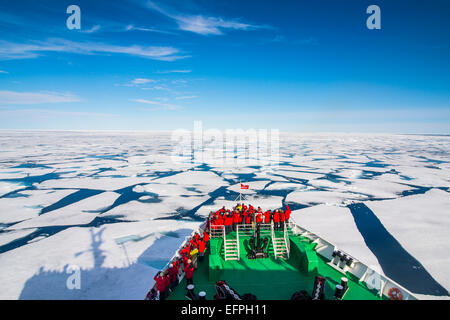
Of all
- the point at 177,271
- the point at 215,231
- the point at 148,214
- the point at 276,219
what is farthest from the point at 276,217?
the point at 148,214

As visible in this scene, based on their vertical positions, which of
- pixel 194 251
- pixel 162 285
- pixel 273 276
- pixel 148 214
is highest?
pixel 194 251

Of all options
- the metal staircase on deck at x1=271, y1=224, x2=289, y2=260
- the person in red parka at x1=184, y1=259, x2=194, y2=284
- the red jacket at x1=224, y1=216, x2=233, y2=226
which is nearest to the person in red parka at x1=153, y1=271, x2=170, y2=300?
the person in red parka at x1=184, y1=259, x2=194, y2=284

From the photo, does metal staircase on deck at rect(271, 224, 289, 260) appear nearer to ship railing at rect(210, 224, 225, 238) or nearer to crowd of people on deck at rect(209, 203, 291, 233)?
crowd of people on deck at rect(209, 203, 291, 233)

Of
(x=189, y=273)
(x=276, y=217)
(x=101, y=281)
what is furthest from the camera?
(x=101, y=281)

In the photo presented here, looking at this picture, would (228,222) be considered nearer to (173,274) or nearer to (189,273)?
(189,273)

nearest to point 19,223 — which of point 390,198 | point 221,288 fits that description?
point 221,288

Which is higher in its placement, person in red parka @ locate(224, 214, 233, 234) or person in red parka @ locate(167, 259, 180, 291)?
person in red parka @ locate(224, 214, 233, 234)

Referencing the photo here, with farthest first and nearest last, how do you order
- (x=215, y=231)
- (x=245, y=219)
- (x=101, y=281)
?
(x=101, y=281)
(x=215, y=231)
(x=245, y=219)

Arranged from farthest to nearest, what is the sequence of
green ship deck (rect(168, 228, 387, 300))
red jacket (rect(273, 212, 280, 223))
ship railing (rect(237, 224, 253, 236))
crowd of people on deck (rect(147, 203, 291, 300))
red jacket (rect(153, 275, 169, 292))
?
ship railing (rect(237, 224, 253, 236)) < red jacket (rect(273, 212, 280, 223)) < green ship deck (rect(168, 228, 387, 300)) < crowd of people on deck (rect(147, 203, 291, 300)) < red jacket (rect(153, 275, 169, 292))
